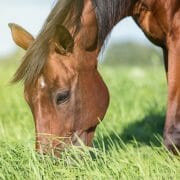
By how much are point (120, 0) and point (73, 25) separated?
1.19 ft

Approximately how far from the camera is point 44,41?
141 inches

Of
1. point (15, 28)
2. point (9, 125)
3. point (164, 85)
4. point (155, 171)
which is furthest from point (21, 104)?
point (155, 171)

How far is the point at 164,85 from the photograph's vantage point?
26.9 ft

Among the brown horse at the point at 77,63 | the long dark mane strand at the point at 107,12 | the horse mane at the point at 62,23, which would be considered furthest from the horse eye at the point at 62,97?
the long dark mane strand at the point at 107,12

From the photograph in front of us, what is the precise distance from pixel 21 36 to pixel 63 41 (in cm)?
40

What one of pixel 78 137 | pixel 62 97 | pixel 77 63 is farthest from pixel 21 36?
pixel 78 137

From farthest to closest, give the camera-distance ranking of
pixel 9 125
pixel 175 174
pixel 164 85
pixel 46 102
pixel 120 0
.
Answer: pixel 164 85, pixel 9 125, pixel 120 0, pixel 46 102, pixel 175 174

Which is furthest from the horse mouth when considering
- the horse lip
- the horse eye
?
the horse eye

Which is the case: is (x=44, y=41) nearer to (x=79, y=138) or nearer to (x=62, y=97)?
(x=62, y=97)

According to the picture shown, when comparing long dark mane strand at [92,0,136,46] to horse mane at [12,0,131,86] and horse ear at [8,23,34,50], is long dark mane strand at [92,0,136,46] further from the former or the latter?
horse ear at [8,23,34,50]

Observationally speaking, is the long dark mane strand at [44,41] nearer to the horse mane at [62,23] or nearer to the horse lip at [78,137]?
the horse mane at [62,23]

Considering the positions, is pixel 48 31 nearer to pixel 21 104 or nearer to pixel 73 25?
pixel 73 25

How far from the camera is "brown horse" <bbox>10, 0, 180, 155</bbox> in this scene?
141 inches

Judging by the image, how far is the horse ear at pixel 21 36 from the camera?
3.93 metres
